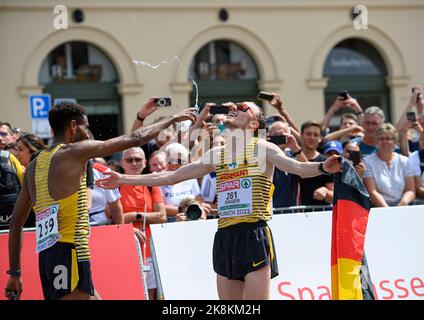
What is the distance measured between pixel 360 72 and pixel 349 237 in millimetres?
14297

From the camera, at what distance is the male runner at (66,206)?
597 centimetres

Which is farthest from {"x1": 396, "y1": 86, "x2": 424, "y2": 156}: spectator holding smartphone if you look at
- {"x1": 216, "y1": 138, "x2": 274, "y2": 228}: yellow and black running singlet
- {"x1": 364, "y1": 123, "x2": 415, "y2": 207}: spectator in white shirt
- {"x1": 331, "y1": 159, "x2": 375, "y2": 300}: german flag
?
{"x1": 216, "y1": 138, "x2": 274, "y2": 228}: yellow and black running singlet

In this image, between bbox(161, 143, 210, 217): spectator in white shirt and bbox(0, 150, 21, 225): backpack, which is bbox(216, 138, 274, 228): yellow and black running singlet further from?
bbox(0, 150, 21, 225): backpack

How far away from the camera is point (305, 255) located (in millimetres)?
8703

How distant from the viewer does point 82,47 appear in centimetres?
1903

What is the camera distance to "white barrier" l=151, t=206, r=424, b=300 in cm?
840

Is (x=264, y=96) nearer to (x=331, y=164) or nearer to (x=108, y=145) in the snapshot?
(x=331, y=164)

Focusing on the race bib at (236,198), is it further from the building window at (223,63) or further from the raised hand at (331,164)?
the building window at (223,63)

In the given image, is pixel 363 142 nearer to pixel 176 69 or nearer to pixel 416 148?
pixel 416 148

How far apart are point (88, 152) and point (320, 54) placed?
14957 mm

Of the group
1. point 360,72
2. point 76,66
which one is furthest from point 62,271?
point 360,72

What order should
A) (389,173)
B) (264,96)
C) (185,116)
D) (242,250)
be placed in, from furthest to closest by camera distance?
(389,173) → (264,96) → (242,250) → (185,116)

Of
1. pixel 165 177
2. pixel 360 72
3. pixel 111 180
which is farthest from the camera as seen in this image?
pixel 360 72

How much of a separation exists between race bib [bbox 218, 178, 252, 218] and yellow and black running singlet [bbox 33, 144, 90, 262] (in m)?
1.23
